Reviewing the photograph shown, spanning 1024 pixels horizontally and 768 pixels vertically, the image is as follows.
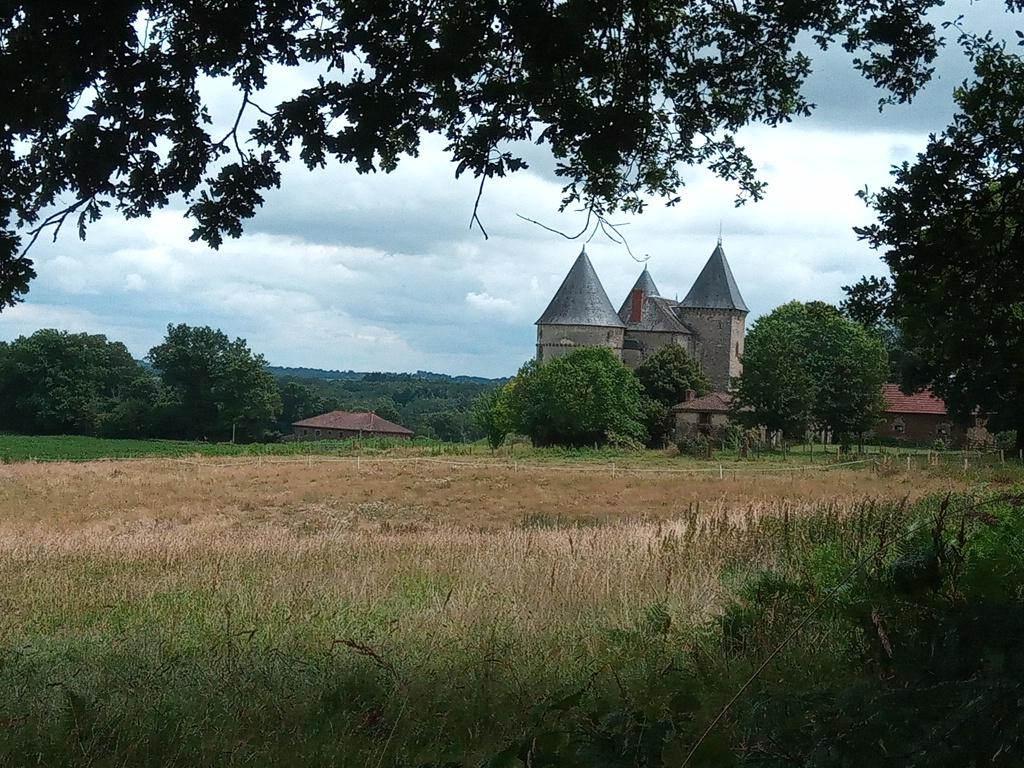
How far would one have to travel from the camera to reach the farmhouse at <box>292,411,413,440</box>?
109500 millimetres

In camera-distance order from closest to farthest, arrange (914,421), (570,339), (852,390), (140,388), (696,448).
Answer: (696,448) → (852,390) → (914,421) → (140,388) → (570,339)

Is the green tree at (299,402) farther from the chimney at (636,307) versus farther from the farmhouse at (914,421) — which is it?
the farmhouse at (914,421)

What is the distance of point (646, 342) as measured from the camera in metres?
101

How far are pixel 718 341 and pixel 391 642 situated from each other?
9731 centimetres

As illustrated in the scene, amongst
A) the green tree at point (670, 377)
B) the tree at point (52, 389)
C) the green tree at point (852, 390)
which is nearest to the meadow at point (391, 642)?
the green tree at point (852, 390)

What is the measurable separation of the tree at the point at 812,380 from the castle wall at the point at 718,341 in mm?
20412

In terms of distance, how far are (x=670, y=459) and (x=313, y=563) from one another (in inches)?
2105

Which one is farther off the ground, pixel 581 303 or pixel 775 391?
pixel 581 303

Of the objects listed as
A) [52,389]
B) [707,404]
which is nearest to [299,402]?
[52,389]

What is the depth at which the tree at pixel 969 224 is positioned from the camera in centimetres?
781

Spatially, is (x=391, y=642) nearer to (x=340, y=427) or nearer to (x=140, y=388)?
(x=140, y=388)

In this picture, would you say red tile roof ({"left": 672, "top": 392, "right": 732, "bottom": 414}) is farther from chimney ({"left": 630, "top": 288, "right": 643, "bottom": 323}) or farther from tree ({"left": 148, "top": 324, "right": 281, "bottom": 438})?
tree ({"left": 148, "top": 324, "right": 281, "bottom": 438})

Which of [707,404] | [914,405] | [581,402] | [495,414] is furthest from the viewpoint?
[495,414]

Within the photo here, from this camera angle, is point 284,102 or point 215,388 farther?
point 215,388
